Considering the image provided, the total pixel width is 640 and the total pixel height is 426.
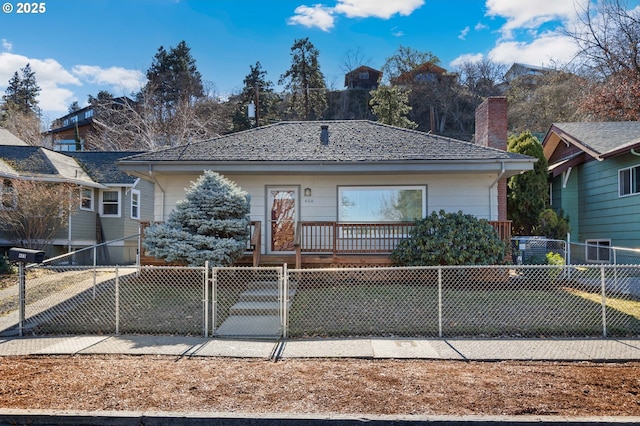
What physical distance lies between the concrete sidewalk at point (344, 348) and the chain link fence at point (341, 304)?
1.03 feet

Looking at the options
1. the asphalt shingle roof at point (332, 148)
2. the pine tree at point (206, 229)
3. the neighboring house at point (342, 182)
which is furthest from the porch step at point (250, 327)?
the asphalt shingle roof at point (332, 148)

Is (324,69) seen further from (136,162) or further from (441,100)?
(136,162)

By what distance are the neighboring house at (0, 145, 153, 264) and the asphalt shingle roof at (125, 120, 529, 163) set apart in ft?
20.0

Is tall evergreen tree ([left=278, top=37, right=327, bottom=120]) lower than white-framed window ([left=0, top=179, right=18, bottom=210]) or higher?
higher

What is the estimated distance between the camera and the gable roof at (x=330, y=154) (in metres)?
10.3

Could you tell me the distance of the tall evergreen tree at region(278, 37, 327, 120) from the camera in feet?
113

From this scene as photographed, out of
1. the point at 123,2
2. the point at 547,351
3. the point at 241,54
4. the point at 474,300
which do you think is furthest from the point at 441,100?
the point at 547,351

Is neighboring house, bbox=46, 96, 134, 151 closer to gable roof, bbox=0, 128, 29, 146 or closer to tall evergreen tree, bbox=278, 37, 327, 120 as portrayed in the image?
gable roof, bbox=0, 128, 29, 146

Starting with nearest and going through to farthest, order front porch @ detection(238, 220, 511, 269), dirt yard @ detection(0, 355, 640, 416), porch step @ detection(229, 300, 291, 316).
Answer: dirt yard @ detection(0, 355, 640, 416) < porch step @ detection(229, 300, 291, 316) < front porch @ detection(238, 220, 511, 269)

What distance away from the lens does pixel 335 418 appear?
3607 mm

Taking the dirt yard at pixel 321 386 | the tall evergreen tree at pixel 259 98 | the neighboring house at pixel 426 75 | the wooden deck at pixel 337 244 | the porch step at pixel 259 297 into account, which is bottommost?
the dirt yard at pixel 321 386

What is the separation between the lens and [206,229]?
29.8 feet

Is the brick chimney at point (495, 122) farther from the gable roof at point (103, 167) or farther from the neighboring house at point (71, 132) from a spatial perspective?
the neighboring house at point (71, 132)

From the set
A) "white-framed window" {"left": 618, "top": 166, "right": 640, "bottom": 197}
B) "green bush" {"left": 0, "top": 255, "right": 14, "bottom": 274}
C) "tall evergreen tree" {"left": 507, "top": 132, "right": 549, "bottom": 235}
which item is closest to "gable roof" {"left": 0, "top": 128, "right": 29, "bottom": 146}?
"green bush" {"left": 0, "top": 255, "right": 14, "bottom": 274}
